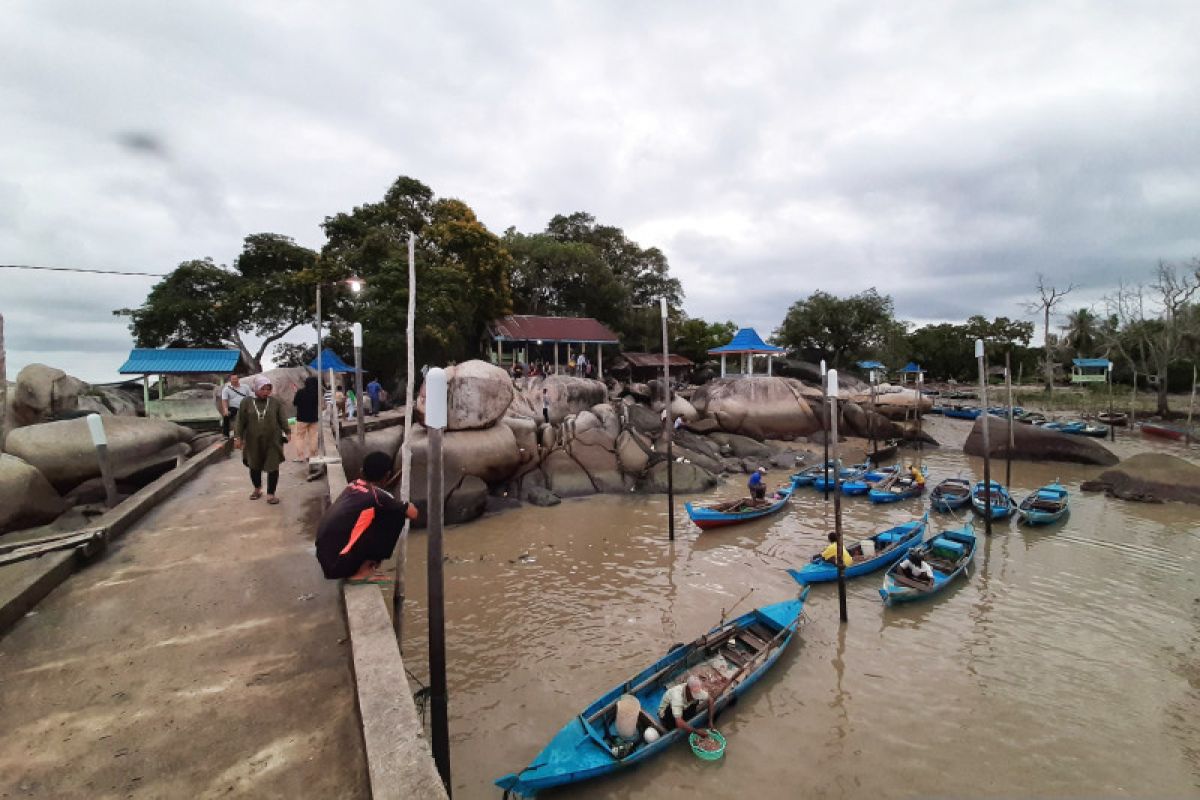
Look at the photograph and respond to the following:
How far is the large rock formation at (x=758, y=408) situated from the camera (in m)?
32.3

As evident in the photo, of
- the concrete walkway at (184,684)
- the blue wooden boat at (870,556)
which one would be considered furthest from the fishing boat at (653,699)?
the concrete walkway at (184,684)

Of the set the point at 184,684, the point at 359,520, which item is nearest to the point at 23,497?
the point at 184,684

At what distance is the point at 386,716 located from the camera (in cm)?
376

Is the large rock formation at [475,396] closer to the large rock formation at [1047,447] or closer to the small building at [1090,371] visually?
the large rock formation at [1047,447]

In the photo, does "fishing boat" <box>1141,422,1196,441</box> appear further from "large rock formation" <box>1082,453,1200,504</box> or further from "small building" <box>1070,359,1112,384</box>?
"small building" <box>1070,359,1112,384</box>

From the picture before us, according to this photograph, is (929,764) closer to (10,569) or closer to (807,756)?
(807,756)

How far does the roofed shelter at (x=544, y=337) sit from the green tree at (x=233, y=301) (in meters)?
11.1

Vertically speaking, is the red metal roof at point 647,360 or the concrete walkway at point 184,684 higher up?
the red metal roof at point 647,360

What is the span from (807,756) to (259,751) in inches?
260

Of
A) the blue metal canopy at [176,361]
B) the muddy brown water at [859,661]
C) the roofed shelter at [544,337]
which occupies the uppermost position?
the roofed shelter at [544,337]

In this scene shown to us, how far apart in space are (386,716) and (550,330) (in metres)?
31.7

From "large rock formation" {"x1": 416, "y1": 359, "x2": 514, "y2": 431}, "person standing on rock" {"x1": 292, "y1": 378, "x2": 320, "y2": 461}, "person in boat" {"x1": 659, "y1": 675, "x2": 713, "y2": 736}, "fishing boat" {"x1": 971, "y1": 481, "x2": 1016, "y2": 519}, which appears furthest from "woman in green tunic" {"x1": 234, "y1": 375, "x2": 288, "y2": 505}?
"fishing boat" {"x1": 971, "y1": 481, "x2": 1016, "y2": 519}

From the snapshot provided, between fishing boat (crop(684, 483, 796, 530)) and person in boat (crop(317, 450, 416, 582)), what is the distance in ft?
38.2

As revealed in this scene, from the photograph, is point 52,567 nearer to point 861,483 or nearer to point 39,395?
point 39,395
